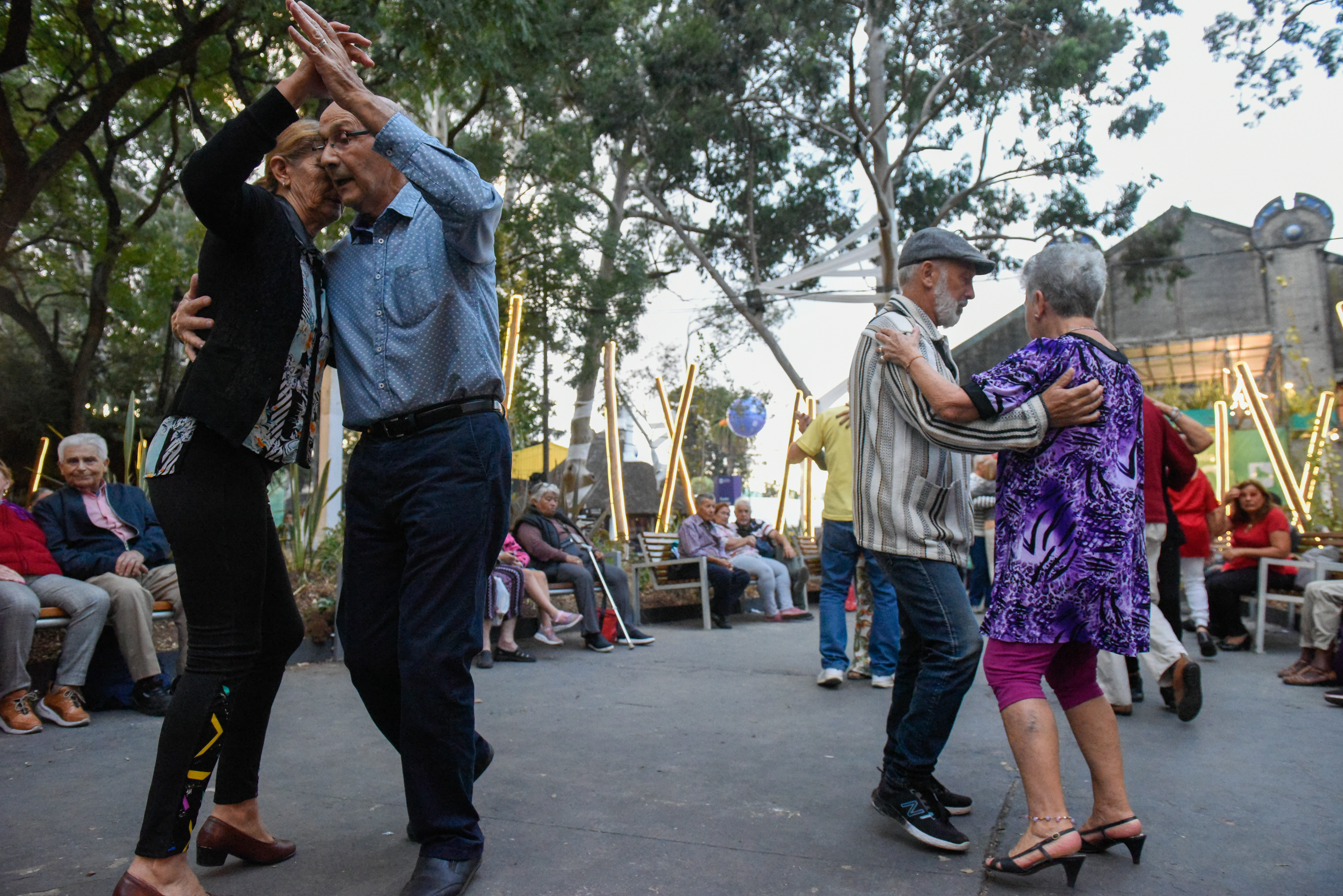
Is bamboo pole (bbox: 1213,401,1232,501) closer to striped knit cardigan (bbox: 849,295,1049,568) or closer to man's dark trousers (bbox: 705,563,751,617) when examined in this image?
man's dark trousers (bbox: 705,563,751,617)

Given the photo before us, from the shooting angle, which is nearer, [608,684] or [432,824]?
[432,824]

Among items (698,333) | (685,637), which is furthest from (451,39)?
(698,333)

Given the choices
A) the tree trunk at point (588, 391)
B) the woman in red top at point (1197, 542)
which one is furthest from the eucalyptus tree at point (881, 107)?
the woman in red top at point (1197, 542)

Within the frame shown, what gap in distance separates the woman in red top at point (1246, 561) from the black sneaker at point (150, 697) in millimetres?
7606

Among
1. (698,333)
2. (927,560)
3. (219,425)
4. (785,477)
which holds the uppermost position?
(698,333)

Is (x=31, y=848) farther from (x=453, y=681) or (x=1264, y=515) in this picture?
(x=1264, y=515)

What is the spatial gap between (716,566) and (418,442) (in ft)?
25.0

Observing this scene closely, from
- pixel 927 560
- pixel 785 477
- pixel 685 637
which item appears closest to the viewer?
pixel 927 560

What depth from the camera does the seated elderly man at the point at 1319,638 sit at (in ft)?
20.1

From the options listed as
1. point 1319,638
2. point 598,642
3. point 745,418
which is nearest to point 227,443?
point 598,642

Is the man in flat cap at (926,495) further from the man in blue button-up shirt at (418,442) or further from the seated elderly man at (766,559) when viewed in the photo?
the seated elderly man at (766,559)

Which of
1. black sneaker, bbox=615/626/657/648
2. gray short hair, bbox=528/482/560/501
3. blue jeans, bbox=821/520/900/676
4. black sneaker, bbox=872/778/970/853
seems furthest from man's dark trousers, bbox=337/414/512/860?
gray short hair, bbox=528/482/560/501

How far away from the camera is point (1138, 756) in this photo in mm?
3992

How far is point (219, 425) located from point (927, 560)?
198cm
